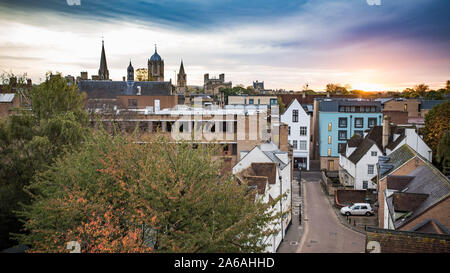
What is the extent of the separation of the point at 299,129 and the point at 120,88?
31.9m

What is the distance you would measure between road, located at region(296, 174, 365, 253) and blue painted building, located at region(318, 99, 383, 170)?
15.4m

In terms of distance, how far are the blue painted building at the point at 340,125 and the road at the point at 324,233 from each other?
50.6 feet

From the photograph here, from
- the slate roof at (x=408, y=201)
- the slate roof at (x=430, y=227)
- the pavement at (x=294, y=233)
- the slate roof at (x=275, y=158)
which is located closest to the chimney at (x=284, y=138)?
the slate roof at (x=275, y=158)

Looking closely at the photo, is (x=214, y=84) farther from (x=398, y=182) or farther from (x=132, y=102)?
(x=398, y=182)

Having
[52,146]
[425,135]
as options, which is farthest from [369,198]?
Result: [52,146]

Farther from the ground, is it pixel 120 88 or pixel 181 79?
pixel 181 79

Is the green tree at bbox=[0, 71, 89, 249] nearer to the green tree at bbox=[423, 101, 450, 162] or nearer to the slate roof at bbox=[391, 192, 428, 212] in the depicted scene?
the slate roof at bbox=[391, 192, 428, 212]

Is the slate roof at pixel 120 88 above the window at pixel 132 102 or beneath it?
above

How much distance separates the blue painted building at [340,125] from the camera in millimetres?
52281

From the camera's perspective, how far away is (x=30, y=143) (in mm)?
20984

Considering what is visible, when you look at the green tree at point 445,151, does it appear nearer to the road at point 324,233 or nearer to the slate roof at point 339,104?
the road at point 324,233

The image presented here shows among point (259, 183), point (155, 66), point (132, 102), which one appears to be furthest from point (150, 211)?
point (155, 66)

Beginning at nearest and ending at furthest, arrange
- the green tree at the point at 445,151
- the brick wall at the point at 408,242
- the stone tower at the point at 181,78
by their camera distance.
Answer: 1. the brick wall at the point at 408,242
2. the green tree at the point at 445,151
3. the stone tower at the point at 181,78

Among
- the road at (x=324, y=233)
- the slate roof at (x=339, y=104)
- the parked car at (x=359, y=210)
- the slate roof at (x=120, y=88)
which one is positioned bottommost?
the road at (x=324, y=233)
